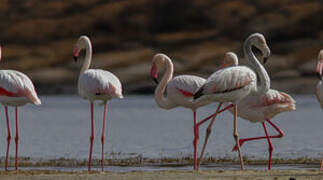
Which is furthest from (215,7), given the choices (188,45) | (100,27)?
(100,27)

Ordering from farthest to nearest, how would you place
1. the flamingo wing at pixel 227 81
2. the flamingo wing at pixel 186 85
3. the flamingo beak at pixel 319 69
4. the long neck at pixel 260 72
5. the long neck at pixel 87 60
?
the long neck at pixel 87 60 < the flamingo wing at pixel 186 85 < the flamingo beak at pixel 319 69 < the long neck at pixel 260 72 < the flamingo wing at pixel 227 81

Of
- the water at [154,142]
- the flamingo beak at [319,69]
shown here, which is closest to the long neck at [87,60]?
the water at [154,142]

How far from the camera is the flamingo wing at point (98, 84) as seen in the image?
1437cm

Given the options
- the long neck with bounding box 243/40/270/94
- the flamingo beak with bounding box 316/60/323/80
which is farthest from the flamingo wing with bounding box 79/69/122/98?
the flamingo beak with bounding box 316/60/323/80

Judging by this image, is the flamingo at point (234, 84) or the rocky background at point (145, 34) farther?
the rocky background at point (145, 34)

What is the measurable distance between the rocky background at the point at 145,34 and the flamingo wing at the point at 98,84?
86217 mm

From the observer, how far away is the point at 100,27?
13462 cm

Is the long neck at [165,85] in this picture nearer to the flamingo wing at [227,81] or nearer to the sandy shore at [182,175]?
the flamingo wing at [227,81]

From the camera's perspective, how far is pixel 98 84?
14352 mm

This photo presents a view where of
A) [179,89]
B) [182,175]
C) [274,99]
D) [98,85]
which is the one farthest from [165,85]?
[182,175]

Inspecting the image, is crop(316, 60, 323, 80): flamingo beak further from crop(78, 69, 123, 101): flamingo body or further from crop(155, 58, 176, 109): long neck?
crop(78, 69, 123, 101): flamingo body

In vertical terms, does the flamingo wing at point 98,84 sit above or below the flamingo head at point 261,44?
below

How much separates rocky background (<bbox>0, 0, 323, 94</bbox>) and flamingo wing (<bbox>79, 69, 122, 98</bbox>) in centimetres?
8622

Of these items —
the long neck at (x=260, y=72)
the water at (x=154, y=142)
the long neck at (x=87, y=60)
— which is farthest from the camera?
the water at (x=154, y=142)
